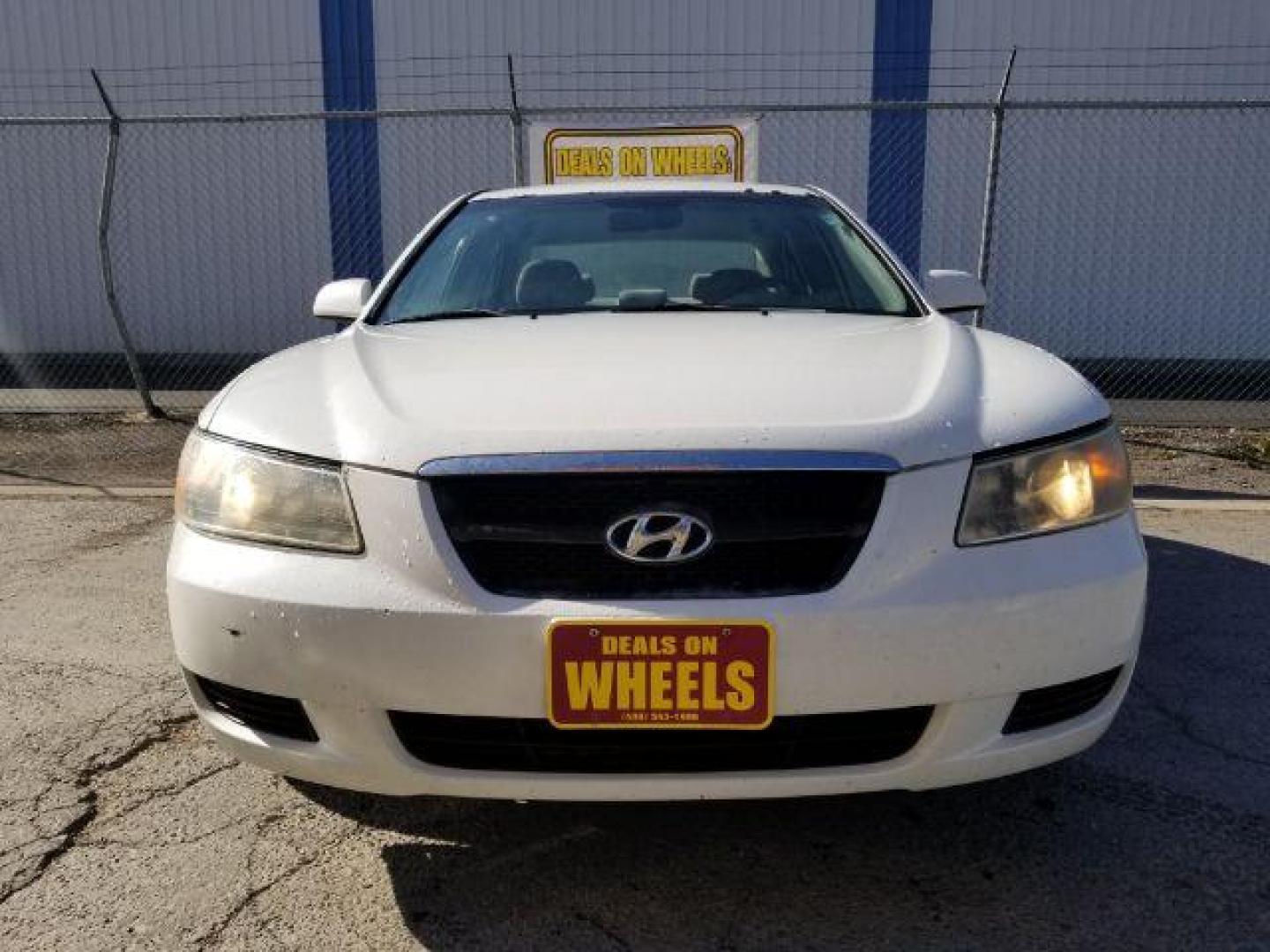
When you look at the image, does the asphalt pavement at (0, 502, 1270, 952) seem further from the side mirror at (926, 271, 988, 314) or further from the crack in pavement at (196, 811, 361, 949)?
the side mirror at (926, 271, 988, 314)

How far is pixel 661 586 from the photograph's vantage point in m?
1.89

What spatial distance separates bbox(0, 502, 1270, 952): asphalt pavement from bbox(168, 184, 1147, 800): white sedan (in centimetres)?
28

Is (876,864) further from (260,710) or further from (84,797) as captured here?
(84,797)

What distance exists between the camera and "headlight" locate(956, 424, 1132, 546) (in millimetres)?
1972

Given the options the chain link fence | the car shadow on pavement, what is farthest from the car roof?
the chain link fence

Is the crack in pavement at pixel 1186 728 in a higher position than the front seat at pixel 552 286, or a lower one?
lower

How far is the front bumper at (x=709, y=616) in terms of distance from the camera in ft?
6.06

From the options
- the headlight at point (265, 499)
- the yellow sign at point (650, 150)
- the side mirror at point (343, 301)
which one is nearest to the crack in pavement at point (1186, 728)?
the headlight at point (265, 499)

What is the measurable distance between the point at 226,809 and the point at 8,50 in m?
11.9

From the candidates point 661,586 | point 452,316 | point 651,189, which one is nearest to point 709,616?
point 661,586

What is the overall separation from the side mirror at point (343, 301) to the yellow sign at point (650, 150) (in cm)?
368

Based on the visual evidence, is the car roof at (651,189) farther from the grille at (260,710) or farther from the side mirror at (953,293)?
the grille at (260,710)

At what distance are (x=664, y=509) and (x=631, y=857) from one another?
30.5 inches

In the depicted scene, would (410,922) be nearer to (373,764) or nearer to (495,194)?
(373,764)
